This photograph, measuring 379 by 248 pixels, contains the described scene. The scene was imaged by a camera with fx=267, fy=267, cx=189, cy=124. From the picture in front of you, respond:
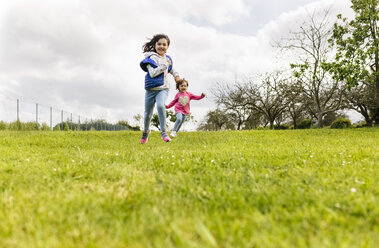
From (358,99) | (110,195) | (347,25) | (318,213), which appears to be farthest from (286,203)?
(358,99)

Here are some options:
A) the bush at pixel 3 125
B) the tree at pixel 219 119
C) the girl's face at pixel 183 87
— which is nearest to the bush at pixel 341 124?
the tree at pixel 219 119

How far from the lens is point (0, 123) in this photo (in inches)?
755

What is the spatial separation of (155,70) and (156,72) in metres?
0.05

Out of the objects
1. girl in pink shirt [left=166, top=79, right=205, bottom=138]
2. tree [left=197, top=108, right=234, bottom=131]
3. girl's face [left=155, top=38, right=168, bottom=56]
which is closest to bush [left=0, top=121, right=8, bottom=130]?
girl in pink shirt [left=166, top=79, right=205, bottom=138]

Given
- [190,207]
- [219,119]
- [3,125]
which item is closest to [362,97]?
[219,119]

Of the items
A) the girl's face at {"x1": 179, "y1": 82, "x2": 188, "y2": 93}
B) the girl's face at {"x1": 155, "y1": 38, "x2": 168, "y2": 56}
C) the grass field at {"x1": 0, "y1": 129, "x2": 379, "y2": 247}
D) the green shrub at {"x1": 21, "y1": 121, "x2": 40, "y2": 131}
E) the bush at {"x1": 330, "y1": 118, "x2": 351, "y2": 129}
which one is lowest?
the grass field at {"x1": 0, "y1": 129, "x2": 379, "y2": 247}

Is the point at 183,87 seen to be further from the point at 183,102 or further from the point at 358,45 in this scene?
the point at 358,45

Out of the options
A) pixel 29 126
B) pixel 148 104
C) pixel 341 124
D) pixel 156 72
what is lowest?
pixel 341 124

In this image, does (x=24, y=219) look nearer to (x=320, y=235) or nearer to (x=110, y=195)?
(x=110, y=195)

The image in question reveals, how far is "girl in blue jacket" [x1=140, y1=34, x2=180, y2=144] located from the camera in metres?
6.59

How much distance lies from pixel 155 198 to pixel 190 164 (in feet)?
5.31

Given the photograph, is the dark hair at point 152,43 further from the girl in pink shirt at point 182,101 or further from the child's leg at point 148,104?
the girl in pink shirt at point 182,101

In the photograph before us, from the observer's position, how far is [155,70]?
21.2ft

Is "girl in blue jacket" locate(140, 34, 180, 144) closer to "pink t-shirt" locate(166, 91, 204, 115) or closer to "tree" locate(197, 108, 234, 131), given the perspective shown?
"pink t-shirt" locate(166, 91, 204, 115)
